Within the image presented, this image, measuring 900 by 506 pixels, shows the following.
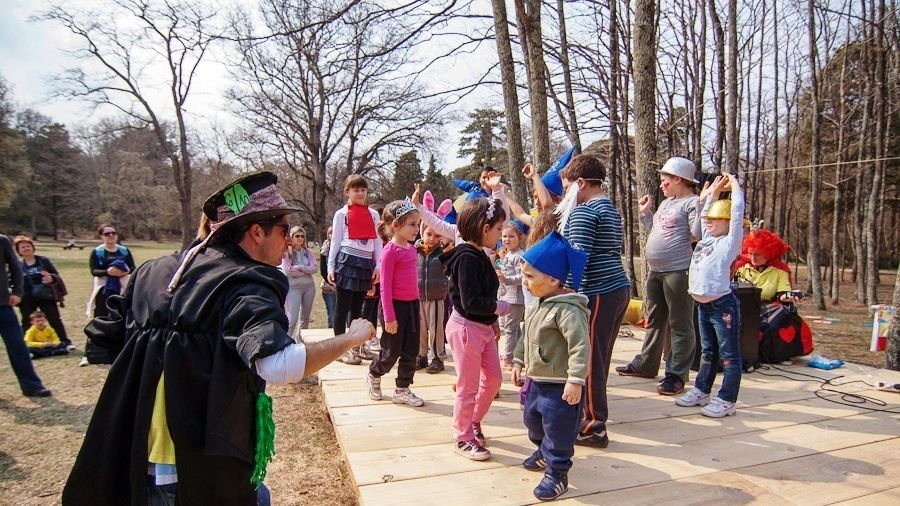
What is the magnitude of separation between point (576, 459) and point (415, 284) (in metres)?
1.84

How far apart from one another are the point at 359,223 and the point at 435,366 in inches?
65.0

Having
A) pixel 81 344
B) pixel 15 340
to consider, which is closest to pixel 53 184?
pixel 81 344

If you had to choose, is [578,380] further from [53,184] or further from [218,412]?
[53,184]

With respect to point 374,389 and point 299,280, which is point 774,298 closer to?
point 374,389

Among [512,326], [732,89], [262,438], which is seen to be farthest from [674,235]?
[732,89]

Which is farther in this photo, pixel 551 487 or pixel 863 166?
pixel 863 166

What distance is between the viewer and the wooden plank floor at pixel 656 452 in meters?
2.70

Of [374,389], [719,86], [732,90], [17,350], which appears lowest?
[374,389]

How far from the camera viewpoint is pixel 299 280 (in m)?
6.56

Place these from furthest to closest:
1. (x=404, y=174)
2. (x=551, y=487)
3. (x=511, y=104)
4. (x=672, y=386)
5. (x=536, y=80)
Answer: (x=404, y=174) → (x=511, y=104) → (x=536, y=80) → (x=672, y=386) → (x=551, y=487)

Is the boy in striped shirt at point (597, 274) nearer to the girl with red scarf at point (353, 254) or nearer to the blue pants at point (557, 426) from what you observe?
the blue pants at point (557, 426)

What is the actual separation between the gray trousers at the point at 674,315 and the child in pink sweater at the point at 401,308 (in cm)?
210

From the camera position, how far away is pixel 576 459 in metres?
3.11

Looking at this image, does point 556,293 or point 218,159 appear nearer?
point 556,293
